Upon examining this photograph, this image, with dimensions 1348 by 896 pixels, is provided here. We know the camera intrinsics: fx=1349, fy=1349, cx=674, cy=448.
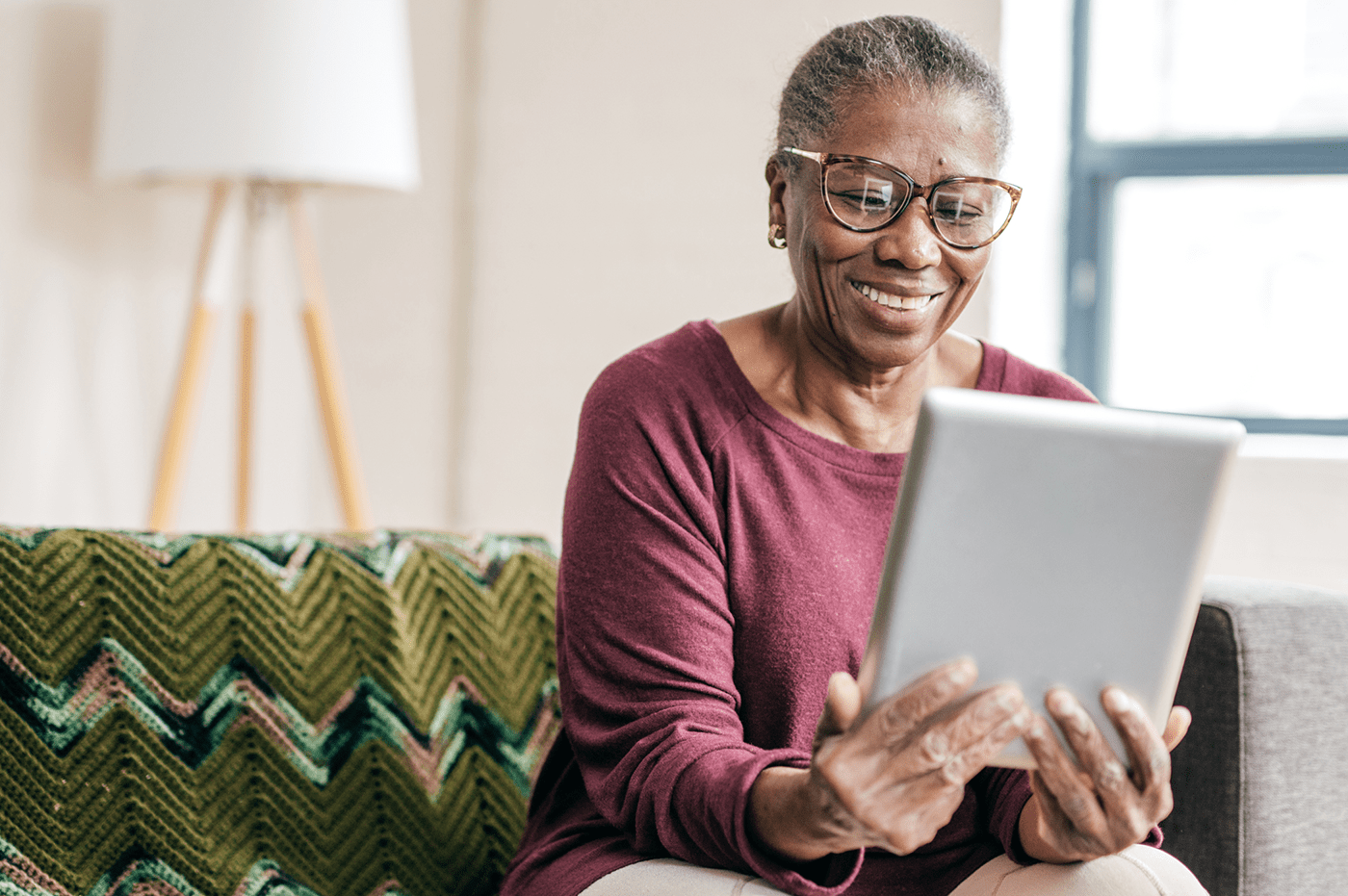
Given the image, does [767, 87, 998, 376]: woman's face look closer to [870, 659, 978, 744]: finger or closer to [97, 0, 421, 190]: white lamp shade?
[870, 659, 978, 744]: finger

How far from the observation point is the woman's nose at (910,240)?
3.46 feet

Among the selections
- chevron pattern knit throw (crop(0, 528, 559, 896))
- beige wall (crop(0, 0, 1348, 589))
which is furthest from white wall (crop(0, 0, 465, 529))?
chevron pattern knit throw (crop(0, 528, 559, 896))

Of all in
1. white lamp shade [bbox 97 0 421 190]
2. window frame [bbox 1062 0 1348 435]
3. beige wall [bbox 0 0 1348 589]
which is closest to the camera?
white lamp shade [bbox 97 0 421 190]

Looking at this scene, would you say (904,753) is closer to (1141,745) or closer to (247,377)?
(1141,745)

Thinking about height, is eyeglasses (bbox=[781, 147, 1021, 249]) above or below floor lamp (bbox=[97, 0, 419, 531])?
below

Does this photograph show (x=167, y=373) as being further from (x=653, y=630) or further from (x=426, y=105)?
(x=653, y=630)

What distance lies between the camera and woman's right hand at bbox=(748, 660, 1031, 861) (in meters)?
0.79

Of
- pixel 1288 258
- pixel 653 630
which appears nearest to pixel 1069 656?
pixel 653 630

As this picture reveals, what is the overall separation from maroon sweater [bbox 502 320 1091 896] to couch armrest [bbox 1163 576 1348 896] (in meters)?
0.29

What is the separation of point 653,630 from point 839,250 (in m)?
0.34

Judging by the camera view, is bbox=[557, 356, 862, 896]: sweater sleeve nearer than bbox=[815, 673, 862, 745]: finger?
No

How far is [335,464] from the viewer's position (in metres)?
2.34

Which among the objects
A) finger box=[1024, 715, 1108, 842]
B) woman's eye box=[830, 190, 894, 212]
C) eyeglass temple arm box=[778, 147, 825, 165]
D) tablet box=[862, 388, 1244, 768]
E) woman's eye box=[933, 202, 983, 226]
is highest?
eyeglass temple arm box=[778, 147, 825, 165]

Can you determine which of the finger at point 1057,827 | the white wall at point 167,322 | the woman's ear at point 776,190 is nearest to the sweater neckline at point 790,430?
the woman's ear at point 776,190
